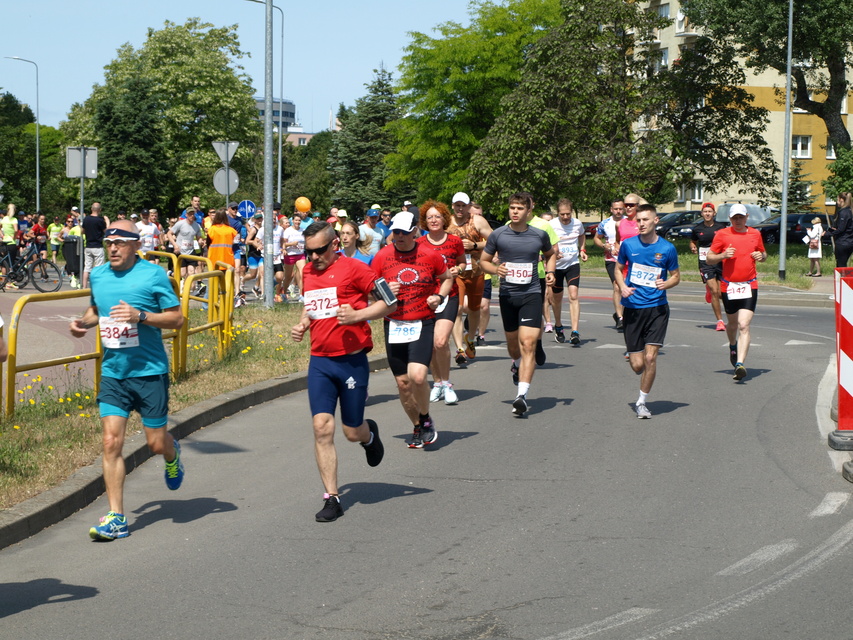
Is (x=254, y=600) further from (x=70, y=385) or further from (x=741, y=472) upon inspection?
(x=70, y=385)

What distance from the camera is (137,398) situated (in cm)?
682

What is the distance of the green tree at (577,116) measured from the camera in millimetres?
44406

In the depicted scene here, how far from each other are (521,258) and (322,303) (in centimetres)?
388

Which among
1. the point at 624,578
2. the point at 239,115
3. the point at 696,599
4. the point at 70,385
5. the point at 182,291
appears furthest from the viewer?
the point at 239,115

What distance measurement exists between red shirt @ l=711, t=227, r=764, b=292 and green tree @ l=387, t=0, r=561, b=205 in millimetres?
44015

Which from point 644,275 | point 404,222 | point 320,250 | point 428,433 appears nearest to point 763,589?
point 320,250

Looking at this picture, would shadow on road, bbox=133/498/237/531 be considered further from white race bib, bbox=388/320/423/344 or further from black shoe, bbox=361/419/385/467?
white race bib, bbox=388/320/423/344

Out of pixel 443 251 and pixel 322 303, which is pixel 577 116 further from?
pixel 322 303

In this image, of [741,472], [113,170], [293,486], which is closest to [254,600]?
[293,486]

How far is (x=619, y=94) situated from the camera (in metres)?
45.7

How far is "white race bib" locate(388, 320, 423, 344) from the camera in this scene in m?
8.98

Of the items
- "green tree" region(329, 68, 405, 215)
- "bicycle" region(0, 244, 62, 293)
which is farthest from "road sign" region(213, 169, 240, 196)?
"green tree" region(329, 68, 405, 215)

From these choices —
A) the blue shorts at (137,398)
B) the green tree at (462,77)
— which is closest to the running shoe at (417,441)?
the blue shorts at (137,398)

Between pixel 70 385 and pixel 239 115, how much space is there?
66.4 meters
